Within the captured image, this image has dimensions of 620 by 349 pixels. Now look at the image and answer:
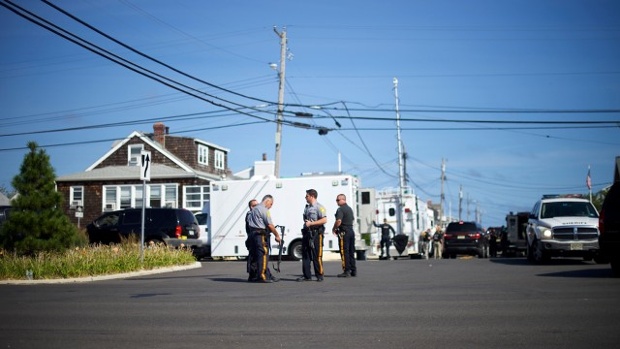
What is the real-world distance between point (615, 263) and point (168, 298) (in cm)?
898

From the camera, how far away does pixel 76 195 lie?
52.5 m

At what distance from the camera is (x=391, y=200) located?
119 feet

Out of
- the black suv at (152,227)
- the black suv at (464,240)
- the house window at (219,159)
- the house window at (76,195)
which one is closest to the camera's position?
the black suv at (152,227)

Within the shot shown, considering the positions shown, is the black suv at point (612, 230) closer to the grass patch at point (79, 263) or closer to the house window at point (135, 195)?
the grass patch at point (79, 263)

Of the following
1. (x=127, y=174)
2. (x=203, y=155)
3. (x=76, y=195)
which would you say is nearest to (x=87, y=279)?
(x=127, y=174)

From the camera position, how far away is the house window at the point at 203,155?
55219mm

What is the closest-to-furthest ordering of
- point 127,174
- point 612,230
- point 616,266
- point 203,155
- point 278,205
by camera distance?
point 616,266, point 612,230, point 278,205, point 127,174, point 203,155

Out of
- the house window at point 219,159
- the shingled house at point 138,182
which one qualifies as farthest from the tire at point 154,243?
the house window at point 219,159

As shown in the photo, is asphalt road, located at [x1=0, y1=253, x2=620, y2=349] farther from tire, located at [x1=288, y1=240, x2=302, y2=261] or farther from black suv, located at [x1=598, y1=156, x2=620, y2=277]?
tire, located at [x1=288, y1=240, x2=302, y2=261]

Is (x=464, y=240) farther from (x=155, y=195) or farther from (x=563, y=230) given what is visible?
(x=155, y=195)

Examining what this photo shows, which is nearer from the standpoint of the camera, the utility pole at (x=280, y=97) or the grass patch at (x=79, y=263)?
the grass patch at (x=79, y=263)

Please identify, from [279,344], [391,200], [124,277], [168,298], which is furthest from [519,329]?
[391,200]

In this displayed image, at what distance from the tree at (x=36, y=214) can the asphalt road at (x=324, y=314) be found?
3719 mm

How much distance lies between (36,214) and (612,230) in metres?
13.7
